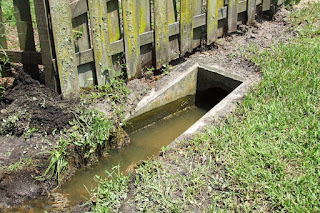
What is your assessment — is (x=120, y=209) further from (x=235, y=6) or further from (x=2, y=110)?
(x=235, y=6)

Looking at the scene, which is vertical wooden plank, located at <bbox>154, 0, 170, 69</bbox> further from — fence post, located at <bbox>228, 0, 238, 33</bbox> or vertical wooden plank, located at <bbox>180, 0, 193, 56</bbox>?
fence post, located at <bbox>228, 0, 238, 33</bbox>

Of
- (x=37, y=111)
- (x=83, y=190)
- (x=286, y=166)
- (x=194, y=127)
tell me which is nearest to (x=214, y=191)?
(x=286, y=166)

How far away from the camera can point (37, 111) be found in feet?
13.3

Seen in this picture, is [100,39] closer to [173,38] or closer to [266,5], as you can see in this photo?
[173,38]

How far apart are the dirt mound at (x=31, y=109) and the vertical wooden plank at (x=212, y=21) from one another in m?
2.59

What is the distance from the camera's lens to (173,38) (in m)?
5.41

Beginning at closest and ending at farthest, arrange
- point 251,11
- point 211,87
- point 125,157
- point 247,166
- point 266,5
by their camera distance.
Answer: point 247,166 → point 125,157 → point 211,87 → point 251,11 → point 266,5

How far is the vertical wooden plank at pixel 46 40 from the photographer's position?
12.8 ft

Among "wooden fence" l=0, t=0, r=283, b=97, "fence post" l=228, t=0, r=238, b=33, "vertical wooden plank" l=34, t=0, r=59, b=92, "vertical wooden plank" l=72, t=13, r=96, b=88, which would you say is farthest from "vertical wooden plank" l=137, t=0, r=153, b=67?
"fence post" l=228, t=0, r=238, b=33

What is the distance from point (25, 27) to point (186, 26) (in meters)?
2.29

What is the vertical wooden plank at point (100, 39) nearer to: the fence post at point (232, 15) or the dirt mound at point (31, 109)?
the dirt mound at point (31, 109)

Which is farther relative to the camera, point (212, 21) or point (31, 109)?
point (212, 21)

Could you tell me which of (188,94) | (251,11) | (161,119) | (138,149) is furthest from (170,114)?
(251,11)

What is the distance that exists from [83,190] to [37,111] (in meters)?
1.00
